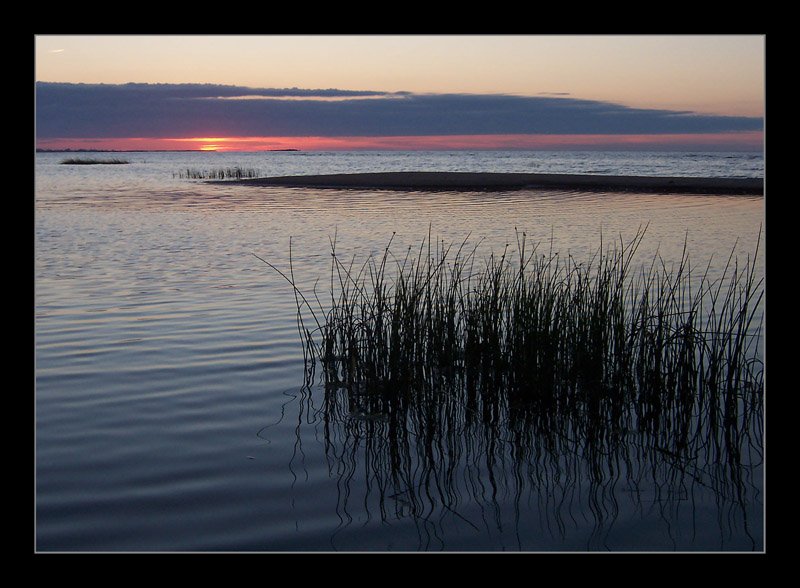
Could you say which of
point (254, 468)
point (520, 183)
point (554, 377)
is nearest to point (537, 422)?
point (554, 377)

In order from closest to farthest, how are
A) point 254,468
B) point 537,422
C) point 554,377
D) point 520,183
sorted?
point 254,468 < point 537,422 < point 554,377 < point 520,183

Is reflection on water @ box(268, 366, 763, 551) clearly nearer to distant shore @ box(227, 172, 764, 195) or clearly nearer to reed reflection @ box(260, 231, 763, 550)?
reed reflection @ box(260, 231, 763, 550)

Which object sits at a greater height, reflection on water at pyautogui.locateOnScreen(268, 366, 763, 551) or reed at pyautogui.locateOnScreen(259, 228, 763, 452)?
reed at pyautogui.locateOnScreen(259, 228, 763, 452)

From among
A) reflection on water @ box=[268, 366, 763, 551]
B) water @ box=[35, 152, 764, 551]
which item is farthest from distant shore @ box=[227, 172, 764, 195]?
reflection on water @ box=[268, 366, 763, 551]

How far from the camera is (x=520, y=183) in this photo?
2772 centimetres

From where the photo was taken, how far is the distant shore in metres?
24.5

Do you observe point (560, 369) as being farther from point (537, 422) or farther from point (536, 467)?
point (536, 467)

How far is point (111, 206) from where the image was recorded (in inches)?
728

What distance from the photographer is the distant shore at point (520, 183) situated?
964 inches

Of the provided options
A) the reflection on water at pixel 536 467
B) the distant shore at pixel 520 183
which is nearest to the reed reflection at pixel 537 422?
the reflection on water at pixel 536 467
